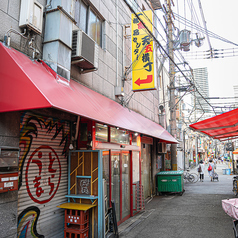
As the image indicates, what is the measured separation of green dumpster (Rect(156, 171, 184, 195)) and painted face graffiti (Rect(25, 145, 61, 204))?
9.33 meters

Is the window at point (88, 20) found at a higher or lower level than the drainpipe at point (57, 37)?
higher

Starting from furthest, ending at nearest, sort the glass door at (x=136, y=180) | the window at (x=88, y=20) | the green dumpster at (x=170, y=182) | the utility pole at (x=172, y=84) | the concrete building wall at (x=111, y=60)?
the utility pole at (x=172, y=84) → the green dumpster at (x=170, y=182) → the glass door at (x=136, y=180) → the concrete building wall at (x=111, y=60) → the window at (x=88, y=20)

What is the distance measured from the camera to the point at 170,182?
1356 centimetres

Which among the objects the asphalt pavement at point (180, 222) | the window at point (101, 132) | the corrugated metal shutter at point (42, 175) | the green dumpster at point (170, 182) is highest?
the window at point (101, 132)

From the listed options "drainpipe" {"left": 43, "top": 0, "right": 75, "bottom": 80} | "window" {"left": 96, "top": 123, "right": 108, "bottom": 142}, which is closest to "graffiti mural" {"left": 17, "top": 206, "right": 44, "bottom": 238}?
"window" {"left": 96, "top": 123, "right": 108, "bottom": 142}

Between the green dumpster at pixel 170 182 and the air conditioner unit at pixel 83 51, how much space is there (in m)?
9.33

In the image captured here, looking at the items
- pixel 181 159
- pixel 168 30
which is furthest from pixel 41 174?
pixel 181 159

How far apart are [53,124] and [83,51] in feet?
7.03

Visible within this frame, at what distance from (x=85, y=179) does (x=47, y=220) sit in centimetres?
132

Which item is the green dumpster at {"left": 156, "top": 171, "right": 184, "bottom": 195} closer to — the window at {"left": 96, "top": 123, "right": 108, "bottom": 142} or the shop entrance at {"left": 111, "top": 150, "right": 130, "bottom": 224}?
the shop entrance at {"left": 111, "top": 150, "right": 130, "bottom": 224}

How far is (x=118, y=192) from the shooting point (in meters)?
8.26

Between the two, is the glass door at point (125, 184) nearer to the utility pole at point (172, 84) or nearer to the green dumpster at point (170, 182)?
the green dumpster at point (170, 182)

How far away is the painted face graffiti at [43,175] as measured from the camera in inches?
188

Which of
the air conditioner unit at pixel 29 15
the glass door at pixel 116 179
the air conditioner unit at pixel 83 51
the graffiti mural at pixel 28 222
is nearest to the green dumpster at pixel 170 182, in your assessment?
the glass door at pixel 116 179
